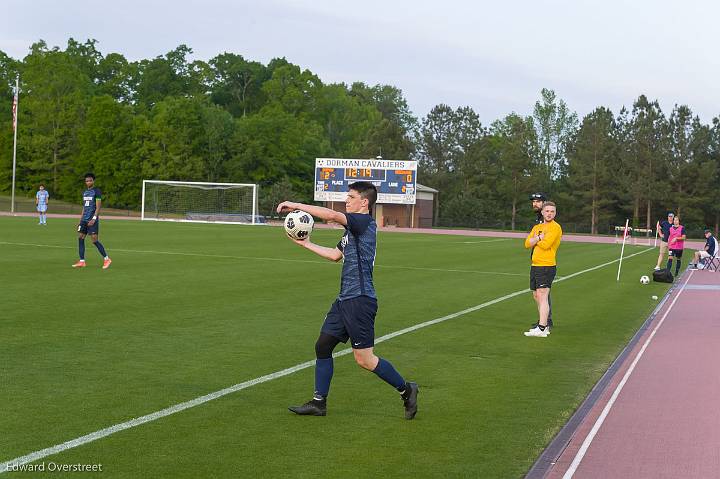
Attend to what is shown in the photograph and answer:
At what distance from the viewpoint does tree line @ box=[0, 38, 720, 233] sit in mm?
92125

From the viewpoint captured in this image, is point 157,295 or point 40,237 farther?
point 40,237

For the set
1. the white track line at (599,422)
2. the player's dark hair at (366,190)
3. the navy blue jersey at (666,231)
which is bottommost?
the white track line at (599,422)

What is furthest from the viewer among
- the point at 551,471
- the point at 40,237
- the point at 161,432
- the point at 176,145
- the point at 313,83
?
the point at 313,83

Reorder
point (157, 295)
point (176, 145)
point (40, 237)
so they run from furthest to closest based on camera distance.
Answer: point (176, 145)
point (40, 237)
point (157, 295)

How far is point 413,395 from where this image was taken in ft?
24.4

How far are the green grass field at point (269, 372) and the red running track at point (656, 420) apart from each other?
32 cm

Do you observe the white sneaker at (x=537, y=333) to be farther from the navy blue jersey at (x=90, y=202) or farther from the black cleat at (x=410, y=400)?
the navy blue jersey at (x=90, y=202)

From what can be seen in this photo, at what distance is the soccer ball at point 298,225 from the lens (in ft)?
24.0

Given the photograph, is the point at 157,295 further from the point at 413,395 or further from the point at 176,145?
the point at 176,145

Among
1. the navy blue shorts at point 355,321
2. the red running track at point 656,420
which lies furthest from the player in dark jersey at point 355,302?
the red running track at point 656,420

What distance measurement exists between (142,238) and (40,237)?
4.33 meters

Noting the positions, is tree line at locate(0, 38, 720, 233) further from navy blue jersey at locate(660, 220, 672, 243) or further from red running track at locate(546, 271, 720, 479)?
red running track at locate(546, 271, 720, 479)

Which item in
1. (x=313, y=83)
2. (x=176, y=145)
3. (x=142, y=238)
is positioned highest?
(x=313, y=83)

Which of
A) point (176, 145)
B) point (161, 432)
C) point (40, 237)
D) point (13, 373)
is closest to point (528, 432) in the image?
point (161, 432)
